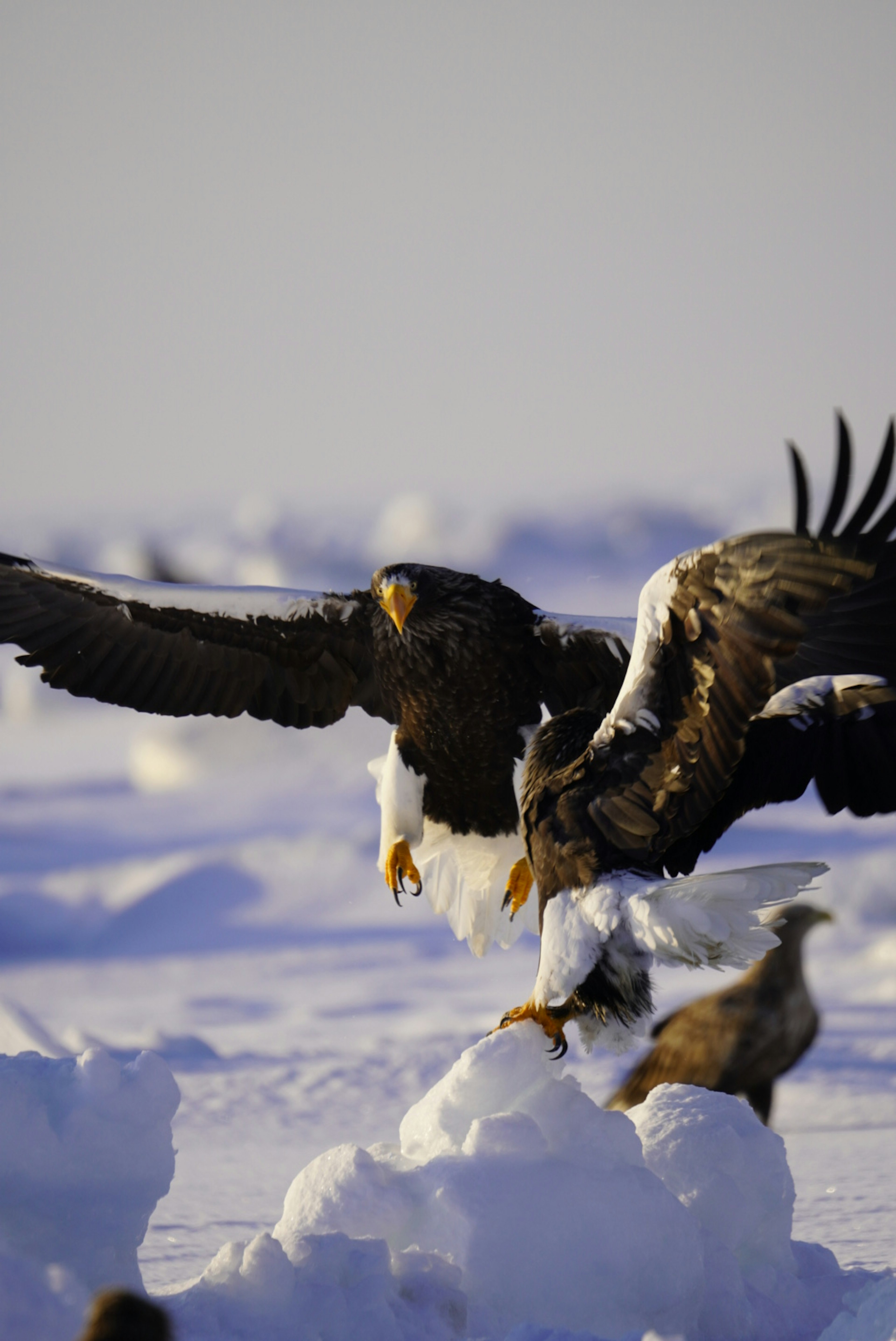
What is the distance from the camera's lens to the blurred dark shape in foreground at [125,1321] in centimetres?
209

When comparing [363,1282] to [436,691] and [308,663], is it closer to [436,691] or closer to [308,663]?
[436,691]

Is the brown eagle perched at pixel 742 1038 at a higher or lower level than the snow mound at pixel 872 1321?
lower

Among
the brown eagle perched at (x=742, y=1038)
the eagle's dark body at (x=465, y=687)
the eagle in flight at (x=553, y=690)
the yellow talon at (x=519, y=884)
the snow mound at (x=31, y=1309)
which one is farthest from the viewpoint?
the brown eagle perched at (x=742, y=1038)

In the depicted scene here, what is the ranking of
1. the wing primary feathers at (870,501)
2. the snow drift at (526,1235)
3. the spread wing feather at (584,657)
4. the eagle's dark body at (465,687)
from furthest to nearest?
the spread wing feather at (584,657) < the eagle's dark body at (465,687) < the wing primary feathers at (870,501) < the snow drift at (526,1235)

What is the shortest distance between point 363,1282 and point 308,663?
3169 mm

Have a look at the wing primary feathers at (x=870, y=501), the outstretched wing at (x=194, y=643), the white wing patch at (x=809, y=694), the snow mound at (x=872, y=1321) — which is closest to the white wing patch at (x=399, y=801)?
the outstretched wing at (x=194, y=643)

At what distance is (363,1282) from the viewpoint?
289cm

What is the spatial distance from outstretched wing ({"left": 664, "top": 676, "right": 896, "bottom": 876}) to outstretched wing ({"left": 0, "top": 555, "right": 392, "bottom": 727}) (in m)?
1.85

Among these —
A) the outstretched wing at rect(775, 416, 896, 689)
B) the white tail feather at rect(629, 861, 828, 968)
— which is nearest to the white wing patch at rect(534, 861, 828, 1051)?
the white tail feather at rect(629, 861, 828, 968)

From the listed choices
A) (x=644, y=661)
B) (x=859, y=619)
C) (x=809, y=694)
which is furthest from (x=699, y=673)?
(x=809, y=694)

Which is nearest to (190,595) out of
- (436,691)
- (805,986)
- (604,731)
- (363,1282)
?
(436,691)

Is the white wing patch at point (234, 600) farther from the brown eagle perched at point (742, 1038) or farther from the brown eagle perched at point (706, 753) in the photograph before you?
the brown eagle perched at point (742, 1038)

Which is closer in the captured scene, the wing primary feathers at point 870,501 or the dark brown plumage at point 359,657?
the wing primary feathers at point 870,501

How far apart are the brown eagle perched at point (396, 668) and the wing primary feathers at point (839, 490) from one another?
1625 mm
